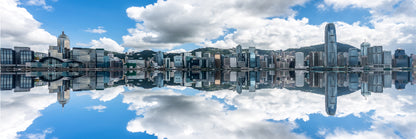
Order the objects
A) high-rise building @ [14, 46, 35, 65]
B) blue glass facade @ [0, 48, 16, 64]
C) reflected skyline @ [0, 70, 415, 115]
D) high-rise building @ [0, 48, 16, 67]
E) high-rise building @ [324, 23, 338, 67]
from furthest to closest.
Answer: high-rise building @ [324, 23, 338, 67]
high-rise building @ [14, 46, 35, 65]
blue glass facade @ [0, 48, 16, 64]
high-rise building @ [0, 48, 16, 67]
reflected skyline @ [0, 70, 415, 115]

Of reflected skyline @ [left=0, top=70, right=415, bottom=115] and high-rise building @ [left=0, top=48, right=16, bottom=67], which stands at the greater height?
high-rise building @ [left=0, top=48, right=16, bottom=67]

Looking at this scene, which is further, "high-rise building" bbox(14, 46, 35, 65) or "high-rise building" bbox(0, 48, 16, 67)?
"high-rise building" bbox(14, 46, 35, 65)

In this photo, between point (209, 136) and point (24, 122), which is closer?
point (209, 136)

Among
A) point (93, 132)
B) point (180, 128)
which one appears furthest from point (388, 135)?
point (93, 132)

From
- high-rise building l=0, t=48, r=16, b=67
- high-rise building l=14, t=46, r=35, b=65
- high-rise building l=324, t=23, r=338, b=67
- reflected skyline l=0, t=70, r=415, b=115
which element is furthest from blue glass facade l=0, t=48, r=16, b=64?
high-rise building l=324, t=23, r=338, b=67

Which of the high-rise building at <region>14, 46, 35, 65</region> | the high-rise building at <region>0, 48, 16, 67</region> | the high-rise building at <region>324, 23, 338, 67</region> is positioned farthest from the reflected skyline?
the high-rise building at <region>14, 46, 35, 65</region>

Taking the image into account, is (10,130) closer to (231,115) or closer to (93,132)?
(93,132)

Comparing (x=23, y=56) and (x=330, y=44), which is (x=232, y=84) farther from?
(x=23, y=56)

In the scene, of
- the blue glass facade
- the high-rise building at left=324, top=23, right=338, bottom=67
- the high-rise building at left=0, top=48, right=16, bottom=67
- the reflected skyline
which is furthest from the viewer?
the high-rise building at left=324, top=23, right=338, bottom=67

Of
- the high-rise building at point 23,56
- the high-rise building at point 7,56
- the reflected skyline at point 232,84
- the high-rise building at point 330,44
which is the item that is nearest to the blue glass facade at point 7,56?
the high-rise building at point 7,56

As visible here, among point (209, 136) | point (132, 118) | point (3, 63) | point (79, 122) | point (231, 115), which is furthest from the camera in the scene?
point (3, 63)

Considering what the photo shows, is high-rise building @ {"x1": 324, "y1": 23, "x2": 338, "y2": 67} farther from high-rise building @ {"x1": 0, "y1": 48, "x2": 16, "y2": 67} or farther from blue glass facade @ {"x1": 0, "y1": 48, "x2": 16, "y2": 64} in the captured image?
blue glass facade @ {"x1": 0, "y1": 48, "x2": 16, "y2": 64}
